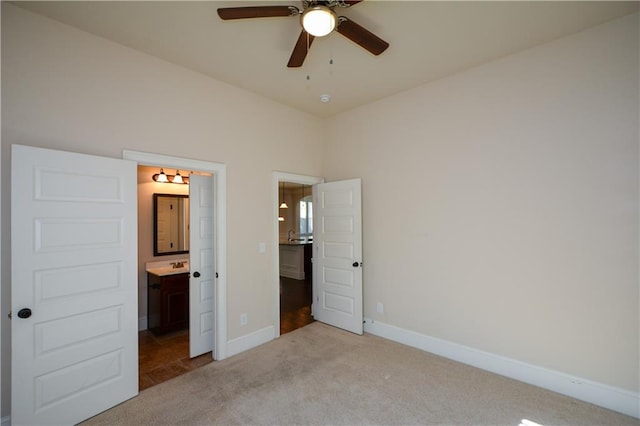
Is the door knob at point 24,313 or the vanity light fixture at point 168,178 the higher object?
the vanity light fixture at point 168,178

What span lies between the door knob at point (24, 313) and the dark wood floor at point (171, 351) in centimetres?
120

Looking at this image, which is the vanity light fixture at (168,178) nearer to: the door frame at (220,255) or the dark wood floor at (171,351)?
the door frame at (220,255)

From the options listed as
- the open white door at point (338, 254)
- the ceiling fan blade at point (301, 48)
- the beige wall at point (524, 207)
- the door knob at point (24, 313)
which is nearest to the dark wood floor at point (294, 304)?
the open white door at point (338, 254)

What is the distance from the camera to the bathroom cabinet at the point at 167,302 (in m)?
3.91

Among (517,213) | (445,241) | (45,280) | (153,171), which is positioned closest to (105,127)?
(45,280)

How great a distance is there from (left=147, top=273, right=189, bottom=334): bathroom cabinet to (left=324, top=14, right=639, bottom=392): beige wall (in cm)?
273

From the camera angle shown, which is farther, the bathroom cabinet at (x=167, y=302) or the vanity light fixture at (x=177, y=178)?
the vanity light fixture at (x=177, y=178)

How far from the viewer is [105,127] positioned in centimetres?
251

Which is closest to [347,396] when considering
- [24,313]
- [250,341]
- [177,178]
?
[250,341]

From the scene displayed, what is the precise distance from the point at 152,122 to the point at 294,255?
5488 millimetres

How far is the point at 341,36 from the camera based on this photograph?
99.3 inches

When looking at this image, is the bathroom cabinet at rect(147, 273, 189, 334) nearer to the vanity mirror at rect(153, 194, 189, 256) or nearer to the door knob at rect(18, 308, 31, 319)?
the vanity mirror at rect(153, 194, 189, 256)

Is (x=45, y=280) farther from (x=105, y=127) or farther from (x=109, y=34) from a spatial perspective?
(x=109, y=34)

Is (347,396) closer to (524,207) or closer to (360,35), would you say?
(524,207)
